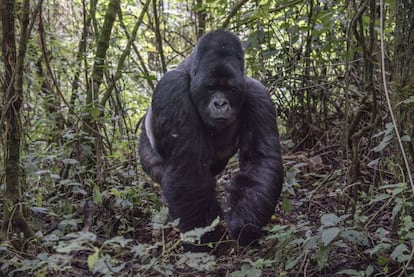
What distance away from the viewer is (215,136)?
364 cm

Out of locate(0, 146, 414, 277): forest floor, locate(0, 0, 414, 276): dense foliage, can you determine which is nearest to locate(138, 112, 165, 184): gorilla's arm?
locate(0, 0, 414, 276): dense foliage

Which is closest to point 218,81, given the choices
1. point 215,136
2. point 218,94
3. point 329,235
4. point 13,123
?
point 218,94

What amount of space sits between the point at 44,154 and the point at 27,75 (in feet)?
3.20

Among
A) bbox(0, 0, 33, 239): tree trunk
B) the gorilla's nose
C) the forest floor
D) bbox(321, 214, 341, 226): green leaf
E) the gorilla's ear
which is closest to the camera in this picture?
the forest floor

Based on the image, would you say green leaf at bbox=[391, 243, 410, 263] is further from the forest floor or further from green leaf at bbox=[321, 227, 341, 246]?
green leaf at bbox=[321, 227, 341, 246]

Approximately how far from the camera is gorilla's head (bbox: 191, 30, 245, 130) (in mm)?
3281

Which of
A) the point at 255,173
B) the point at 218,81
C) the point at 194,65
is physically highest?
the point at 194,65

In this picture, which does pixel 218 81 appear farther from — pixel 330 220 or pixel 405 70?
pixel 330 220

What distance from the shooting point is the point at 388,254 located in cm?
244

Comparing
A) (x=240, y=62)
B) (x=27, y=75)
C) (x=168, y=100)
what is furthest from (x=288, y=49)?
(x=27, y=75)

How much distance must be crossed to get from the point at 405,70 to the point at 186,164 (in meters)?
1.34

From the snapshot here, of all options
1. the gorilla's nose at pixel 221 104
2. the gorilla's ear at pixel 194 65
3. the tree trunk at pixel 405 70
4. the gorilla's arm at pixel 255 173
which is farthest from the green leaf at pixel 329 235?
the gorilla's ear at pixel 194 65

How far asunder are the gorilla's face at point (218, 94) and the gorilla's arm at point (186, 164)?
0.08 m

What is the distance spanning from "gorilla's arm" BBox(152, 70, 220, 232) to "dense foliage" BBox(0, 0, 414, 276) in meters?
0.20
